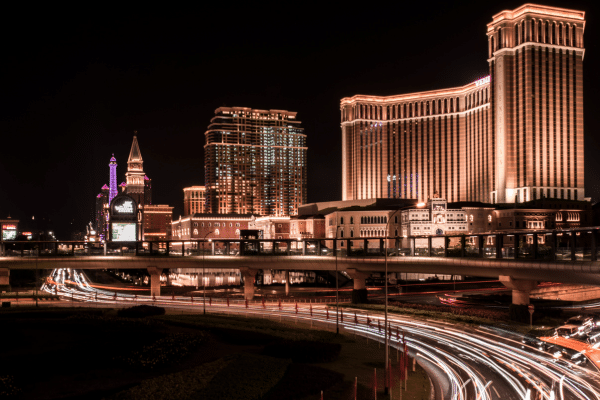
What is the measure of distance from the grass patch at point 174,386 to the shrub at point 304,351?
18.4 ft

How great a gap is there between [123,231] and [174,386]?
82511 mm

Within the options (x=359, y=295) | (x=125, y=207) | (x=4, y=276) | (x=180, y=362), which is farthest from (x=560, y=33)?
(x=180, y=362)

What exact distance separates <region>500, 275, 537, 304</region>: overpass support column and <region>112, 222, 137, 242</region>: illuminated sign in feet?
234

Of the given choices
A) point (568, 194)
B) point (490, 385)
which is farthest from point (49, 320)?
point (568, 194)

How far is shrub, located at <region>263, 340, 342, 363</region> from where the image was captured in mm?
34312

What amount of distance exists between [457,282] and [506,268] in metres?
60.9

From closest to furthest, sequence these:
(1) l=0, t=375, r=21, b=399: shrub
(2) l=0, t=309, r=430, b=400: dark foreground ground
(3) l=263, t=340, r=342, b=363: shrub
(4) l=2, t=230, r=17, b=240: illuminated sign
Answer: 1. (1) l=0, t=375, r=21, b=399: shrub
2. (2) l=0, t=309, r=430, b=400: dark foreground ground
3. (3) l=263, t=340, r=342, b=363: shrub
4. (4) l=2, t=230, r=17, b=240: illuminated sign

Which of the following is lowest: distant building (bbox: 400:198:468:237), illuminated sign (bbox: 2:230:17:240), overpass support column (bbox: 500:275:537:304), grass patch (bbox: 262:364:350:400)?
grass patch (bbox: 262:364:350:400)

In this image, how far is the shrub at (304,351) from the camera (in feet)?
113

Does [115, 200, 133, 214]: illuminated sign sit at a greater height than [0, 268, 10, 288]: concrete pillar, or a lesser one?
greater

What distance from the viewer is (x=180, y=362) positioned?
107 feet

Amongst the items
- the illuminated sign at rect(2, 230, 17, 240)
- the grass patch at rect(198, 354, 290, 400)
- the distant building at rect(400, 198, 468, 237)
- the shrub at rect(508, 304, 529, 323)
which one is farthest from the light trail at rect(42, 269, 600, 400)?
the illuminated sign at rect(2, 230, 17, 240)

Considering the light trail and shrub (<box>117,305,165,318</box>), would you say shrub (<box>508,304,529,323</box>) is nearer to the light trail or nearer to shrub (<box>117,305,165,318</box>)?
the light trail

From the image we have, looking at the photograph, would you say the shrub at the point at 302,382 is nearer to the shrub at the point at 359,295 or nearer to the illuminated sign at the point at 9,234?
the shrub at the point at 359,295
